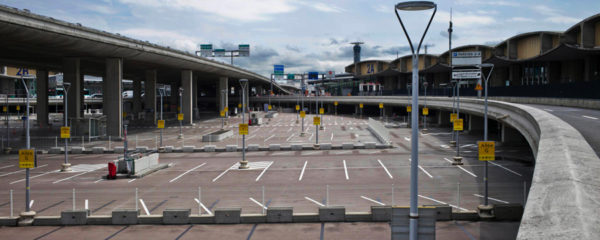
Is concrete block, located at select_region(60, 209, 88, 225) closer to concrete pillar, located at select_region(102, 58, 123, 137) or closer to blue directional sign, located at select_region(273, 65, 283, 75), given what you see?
concrete pillar, located at select_region(102, 58, 123, 137)

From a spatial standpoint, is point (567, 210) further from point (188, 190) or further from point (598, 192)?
point (188, 190)

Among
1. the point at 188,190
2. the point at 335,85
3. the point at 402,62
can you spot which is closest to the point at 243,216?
the point at 188,190

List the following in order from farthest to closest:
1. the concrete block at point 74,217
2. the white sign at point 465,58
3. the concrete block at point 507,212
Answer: the white sign at point 465,58
the concrete block at point 74,217
the concrete block at point 507,212

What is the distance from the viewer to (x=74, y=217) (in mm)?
18641

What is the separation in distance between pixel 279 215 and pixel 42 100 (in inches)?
3258

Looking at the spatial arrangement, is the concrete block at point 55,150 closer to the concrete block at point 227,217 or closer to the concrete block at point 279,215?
the concrete block at point 227,217

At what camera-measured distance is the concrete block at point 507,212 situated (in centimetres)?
1806

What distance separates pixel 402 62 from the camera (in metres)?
101

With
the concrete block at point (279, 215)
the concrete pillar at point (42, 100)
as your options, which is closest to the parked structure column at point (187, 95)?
the concrete pillar at point (42, 100)

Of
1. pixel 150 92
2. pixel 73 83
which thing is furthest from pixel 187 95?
pixel 73 83

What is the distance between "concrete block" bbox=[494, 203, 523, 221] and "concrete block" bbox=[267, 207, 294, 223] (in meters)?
8.28

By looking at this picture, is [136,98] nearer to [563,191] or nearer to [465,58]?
[465,58]

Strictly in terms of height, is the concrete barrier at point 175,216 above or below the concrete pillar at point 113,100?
below

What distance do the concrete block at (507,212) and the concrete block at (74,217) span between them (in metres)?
16.8
